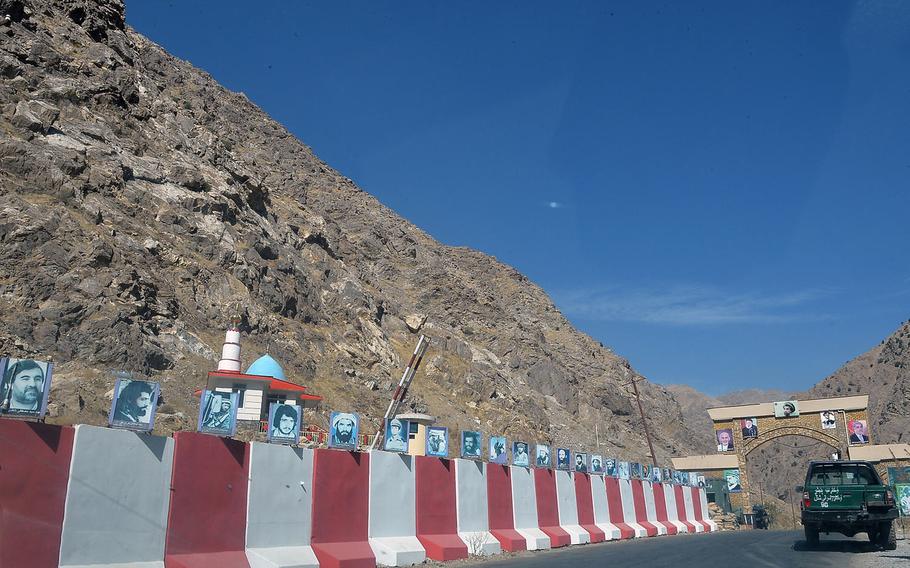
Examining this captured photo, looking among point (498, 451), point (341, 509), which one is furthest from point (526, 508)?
point (341, 509)

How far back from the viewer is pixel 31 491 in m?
8.05

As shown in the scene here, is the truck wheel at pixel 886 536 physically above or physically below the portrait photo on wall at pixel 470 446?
below

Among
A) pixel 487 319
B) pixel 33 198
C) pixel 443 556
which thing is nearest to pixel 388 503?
pixel 443 556

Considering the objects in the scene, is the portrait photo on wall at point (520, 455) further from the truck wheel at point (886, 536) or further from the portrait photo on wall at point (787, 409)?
the portrait photo on wall at point (787, 409)

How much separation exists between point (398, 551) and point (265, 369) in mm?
22648

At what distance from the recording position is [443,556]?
14641 mm

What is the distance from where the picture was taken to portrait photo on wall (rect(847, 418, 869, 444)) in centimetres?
5350

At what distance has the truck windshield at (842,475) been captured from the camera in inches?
703

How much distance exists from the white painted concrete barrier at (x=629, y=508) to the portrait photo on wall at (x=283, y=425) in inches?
697

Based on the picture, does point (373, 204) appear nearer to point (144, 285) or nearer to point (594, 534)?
point (144, 285)

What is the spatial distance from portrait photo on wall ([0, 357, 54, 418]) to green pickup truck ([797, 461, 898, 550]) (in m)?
17.3

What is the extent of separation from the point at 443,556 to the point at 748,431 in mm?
49978

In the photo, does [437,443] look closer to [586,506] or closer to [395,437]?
[395,437]

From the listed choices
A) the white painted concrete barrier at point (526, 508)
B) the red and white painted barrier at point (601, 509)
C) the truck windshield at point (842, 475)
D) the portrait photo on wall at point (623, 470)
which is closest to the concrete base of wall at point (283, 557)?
the white painted concrete barrier at point (526, 508)
